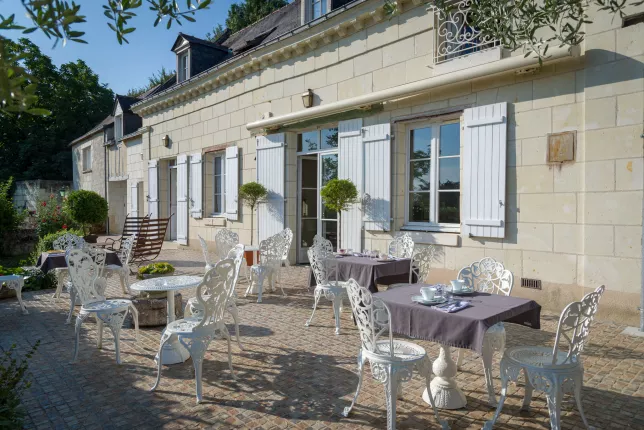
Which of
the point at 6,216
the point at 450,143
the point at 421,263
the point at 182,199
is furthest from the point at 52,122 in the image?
the point at 421,263

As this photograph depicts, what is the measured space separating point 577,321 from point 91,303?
3533 mm

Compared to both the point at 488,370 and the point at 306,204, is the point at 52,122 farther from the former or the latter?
the point at 488,370

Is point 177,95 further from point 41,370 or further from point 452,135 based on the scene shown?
point 41,370

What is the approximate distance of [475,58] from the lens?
528cm

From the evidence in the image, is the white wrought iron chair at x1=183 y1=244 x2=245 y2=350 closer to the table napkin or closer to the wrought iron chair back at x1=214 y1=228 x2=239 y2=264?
the table napkin

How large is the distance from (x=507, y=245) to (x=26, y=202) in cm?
1968

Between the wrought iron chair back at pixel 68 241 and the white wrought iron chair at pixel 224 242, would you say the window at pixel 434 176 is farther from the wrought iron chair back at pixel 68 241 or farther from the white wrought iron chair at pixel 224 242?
the wrought iron chair back at pixel 68 241

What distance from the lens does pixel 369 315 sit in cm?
235

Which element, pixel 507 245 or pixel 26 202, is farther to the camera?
pixel 26 202

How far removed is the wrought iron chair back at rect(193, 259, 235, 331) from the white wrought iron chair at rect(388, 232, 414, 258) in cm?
315

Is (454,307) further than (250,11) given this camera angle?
No

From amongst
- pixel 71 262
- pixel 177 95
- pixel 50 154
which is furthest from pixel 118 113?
pixel 71 262

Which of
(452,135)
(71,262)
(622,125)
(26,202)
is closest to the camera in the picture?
(71,262)

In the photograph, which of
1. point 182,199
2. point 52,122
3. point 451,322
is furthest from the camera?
point 52,122
